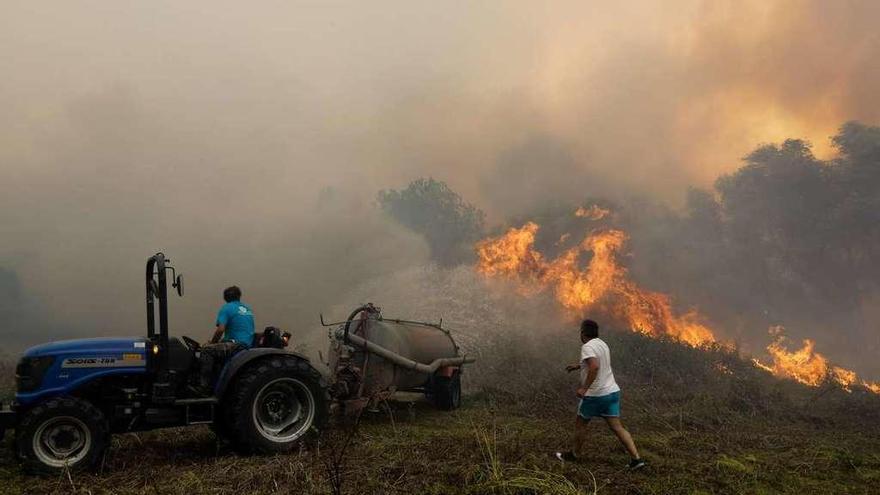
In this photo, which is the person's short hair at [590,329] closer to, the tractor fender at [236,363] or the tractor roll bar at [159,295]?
the tractor fender at [236,363]

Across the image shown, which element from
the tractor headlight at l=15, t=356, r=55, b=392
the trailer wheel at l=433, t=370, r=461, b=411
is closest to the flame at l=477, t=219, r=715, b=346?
the trailer wheel at l=433, t=370, r=461, b=411

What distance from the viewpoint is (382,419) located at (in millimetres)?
10461

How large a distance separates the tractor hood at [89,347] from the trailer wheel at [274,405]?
1299mm

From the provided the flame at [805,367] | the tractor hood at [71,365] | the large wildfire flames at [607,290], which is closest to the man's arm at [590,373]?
the tractor hood at [71,365]

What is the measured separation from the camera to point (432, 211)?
4697cm

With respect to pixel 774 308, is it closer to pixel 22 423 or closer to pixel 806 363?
pixel 806 363

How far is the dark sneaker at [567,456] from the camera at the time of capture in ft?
22.9

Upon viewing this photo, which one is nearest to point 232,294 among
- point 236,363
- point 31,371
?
point 236,363

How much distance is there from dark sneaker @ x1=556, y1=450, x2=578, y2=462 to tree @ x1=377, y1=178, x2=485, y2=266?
123 ft

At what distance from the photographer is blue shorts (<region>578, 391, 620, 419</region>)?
22.7 ft

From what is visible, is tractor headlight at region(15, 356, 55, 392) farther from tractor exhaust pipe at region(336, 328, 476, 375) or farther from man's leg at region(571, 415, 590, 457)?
man's leg at region(571, 415, 590, 457)

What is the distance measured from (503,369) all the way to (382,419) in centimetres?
691

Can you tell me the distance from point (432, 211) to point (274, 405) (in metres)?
39.7

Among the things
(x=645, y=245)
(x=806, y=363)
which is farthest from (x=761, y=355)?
(x=645, y=245)
